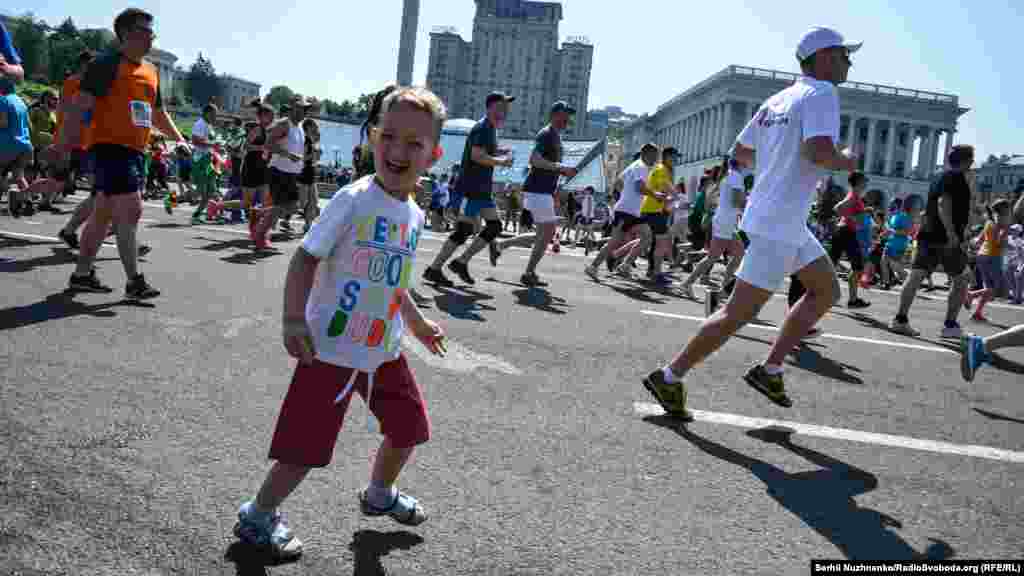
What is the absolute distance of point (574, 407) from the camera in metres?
3.84

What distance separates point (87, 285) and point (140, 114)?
1335mm

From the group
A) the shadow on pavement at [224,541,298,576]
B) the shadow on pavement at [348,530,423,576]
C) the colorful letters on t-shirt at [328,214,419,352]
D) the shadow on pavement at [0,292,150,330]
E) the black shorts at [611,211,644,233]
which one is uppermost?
the black shorts at [611,211,644,233]

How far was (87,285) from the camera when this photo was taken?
18.3 feet

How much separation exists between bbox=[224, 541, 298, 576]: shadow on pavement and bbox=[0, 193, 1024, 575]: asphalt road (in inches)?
0.4

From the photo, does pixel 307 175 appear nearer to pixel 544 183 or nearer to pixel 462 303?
pixel 544 183

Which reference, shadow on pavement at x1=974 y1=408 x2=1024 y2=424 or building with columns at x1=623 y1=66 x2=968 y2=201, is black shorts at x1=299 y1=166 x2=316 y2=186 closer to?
shadow on pavement at x1=974 y1=408 x2=1024 y2=424

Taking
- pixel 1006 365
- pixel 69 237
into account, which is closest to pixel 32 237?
pixel 69 237

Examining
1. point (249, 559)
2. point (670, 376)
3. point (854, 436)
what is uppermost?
point (670, 376)

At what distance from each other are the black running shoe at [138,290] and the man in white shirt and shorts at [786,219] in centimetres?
368

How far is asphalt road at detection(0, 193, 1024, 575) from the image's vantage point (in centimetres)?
225

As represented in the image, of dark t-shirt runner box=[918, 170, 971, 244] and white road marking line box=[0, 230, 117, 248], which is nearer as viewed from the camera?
dark t-shirt runner box=[918, 170, 971, 244]

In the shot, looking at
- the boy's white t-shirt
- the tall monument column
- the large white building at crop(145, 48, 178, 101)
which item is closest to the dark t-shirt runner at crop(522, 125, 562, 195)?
the boy's white t-shirt

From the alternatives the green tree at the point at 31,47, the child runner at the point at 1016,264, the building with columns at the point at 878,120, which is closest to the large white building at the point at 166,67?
the green tree at the point at 31,47

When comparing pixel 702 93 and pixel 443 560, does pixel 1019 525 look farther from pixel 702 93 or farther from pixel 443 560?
pixel 702 93
